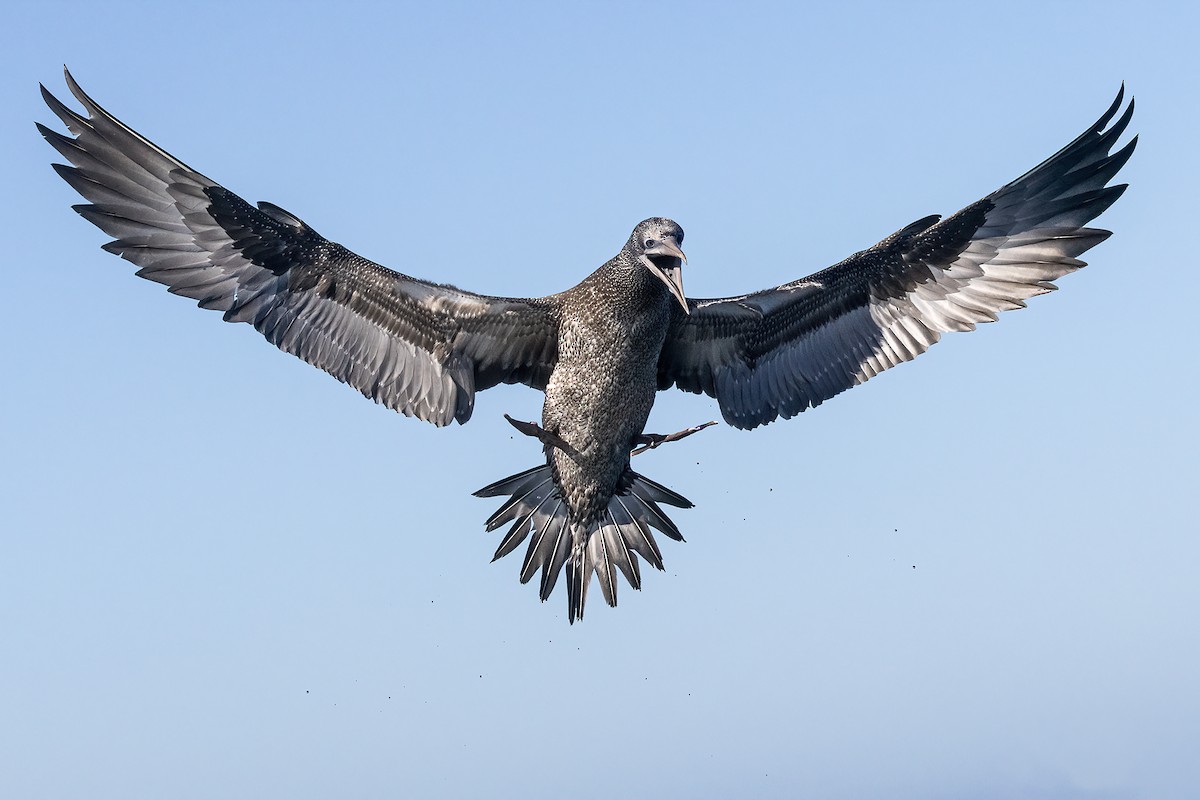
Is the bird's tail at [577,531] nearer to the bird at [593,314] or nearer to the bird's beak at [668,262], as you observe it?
the bird at [593,314]

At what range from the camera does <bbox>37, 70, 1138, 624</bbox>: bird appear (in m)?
9.50

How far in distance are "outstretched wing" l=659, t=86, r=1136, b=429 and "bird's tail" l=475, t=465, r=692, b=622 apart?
1.06 m

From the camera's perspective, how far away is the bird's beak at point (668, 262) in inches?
354

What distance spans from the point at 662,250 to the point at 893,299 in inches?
95.1

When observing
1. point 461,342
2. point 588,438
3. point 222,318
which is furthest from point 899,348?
point 222,318

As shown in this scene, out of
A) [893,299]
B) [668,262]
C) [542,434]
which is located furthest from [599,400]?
[893,299]

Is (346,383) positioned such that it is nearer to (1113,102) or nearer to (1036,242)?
(1036,242)

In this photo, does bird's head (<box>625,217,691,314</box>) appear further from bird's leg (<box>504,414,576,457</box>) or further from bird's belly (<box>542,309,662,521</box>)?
bird's leg (<box>504,414,576,457</box>)

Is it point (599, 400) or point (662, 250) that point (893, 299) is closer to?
point (662, 250)

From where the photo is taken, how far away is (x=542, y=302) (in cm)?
983

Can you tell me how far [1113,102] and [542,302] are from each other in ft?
15.1

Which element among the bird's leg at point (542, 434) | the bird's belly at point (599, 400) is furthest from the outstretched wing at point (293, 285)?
the bird's leg at point (542, 434)

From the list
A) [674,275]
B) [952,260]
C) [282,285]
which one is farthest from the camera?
[952,260]

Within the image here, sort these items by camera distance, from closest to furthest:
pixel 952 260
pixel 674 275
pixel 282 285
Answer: pixel 674 275 < pixel 282 285 < pixel 952 260
